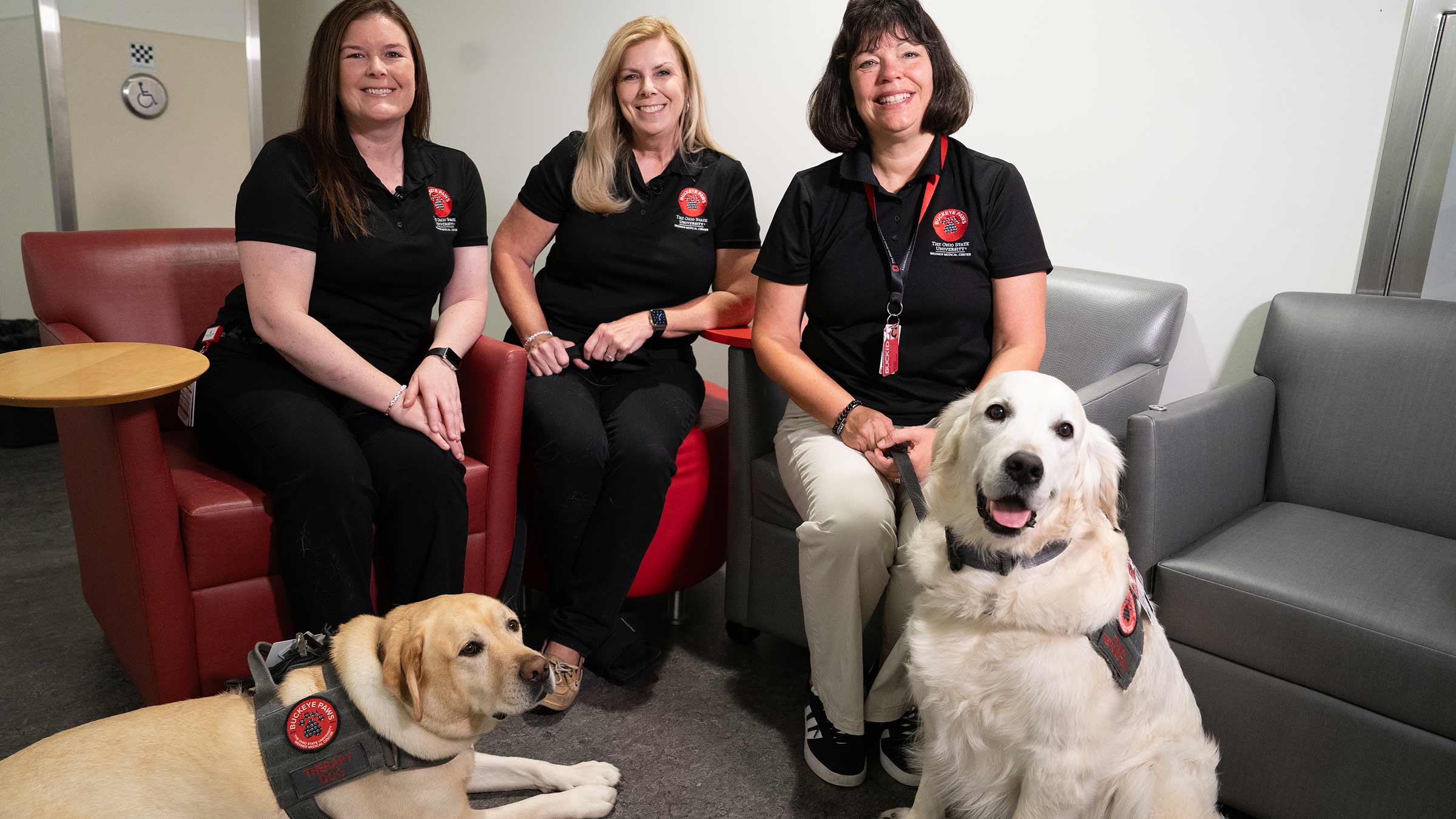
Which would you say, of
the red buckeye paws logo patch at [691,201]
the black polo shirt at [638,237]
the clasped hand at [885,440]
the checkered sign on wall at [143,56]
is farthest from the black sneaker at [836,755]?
the checkered sign on wall at [143,56]

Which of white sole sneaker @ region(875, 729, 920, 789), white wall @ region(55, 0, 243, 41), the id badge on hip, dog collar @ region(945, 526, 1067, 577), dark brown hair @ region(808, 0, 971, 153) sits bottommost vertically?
white sole sneaker @ region(875, 729, 920, 789)

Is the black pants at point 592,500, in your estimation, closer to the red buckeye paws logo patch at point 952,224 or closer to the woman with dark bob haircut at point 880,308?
the woman with dark bob haircut at point 880,308

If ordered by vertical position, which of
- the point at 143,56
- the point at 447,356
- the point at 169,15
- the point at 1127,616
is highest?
the point at 169,15

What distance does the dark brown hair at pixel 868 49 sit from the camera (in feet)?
6.49

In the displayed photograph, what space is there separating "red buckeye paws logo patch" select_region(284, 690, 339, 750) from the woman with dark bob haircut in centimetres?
89

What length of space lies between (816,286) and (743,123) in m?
1.35

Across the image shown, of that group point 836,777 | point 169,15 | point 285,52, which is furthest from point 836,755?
point 285,52

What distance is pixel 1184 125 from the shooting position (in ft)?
7.89

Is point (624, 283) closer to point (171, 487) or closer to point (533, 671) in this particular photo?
point (171, 487)

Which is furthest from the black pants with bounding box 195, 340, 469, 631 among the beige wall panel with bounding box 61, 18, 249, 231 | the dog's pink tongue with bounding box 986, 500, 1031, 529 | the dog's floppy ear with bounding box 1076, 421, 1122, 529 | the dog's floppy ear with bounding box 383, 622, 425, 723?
the beige wall panel with bounding box 61, 18, 249, 231

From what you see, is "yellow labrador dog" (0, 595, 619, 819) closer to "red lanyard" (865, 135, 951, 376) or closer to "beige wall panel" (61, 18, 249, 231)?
"red lanyard" (865, 135, 951, 376)

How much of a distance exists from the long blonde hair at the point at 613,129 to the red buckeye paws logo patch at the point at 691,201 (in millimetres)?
110

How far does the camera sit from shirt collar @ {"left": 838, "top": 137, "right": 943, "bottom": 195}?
1986mm

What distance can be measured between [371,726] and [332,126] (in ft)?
4.20
